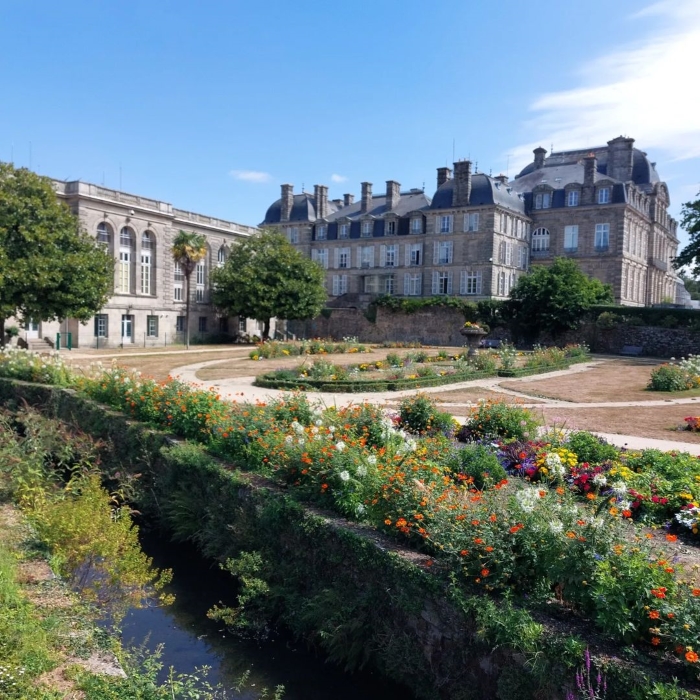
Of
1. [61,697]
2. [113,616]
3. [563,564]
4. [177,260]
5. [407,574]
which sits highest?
[177,260]

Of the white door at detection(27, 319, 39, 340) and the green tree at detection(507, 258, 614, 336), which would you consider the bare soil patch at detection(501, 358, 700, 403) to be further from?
the white door at detection(27, 319, 39, 340)

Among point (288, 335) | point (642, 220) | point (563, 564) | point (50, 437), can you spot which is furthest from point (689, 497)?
point (642, 220)

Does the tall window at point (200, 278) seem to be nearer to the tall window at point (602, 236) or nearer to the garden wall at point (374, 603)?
the tall window at point (602, 236)

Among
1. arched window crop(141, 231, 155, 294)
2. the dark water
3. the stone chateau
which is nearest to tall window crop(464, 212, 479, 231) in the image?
the stone chateau

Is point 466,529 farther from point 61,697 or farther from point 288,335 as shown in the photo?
point 288,335

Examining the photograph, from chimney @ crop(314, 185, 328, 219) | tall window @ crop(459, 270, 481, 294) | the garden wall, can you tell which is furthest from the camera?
chimney @ crop(314, 185, 328, 219)

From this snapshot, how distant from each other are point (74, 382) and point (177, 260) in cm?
2880

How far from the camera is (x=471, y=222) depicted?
48906 millimetres

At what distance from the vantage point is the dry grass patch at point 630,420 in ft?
39.1

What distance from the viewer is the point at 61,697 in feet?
14.1

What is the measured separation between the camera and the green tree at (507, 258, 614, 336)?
125 feet

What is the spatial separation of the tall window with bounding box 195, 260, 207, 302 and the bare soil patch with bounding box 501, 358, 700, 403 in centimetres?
3135

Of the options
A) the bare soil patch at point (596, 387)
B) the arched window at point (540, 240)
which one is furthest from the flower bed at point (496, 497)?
the arched window at point (540, 240)

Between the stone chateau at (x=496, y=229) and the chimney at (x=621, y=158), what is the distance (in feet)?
0.26
